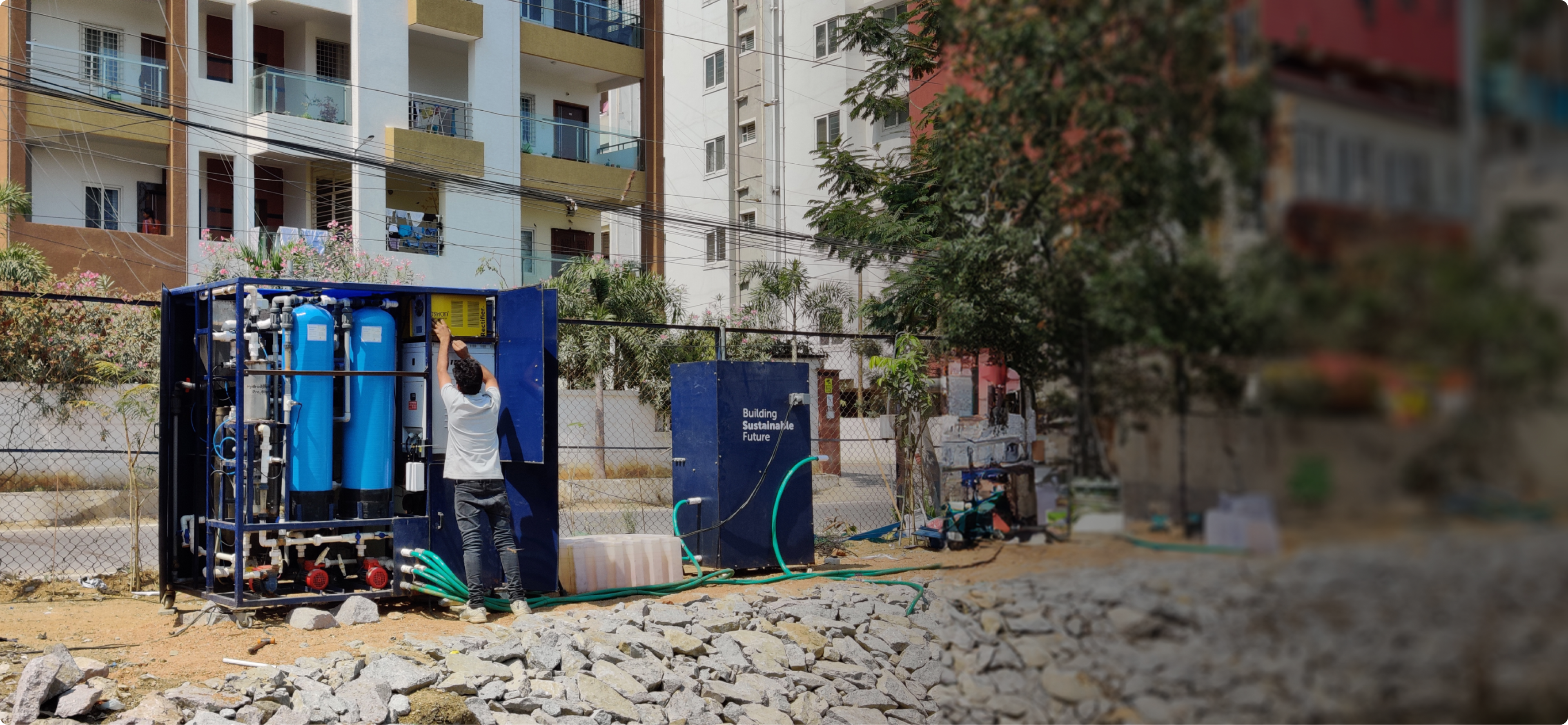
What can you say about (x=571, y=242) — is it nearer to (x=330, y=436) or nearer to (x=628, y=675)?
(x=330, y=436)

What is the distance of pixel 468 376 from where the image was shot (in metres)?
6.38

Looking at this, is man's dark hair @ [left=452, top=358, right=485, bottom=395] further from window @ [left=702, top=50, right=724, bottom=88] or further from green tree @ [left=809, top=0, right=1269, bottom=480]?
green tree @ [left=809, top=0, right=1269, bottom=480]

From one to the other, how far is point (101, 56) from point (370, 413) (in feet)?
41.3

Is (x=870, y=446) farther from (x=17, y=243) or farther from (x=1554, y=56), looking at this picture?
(x=17, y=243)

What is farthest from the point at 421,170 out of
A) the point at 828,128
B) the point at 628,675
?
the point at 828,128

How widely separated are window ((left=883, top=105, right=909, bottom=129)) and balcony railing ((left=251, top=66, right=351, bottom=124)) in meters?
17.6

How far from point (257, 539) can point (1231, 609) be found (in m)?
6.99

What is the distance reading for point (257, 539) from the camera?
6820 millimetres

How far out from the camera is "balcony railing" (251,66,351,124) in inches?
699

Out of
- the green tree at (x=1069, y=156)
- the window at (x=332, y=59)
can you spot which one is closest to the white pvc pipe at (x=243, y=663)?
the green tree at (x=1069, y=156)

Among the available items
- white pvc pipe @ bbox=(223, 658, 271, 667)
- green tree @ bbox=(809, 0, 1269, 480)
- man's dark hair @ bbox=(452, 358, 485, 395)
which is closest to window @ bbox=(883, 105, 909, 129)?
green tree @ bbox=(809, 0, 1269, 480)

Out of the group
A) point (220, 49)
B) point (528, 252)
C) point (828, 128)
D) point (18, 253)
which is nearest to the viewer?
point (828, 128)

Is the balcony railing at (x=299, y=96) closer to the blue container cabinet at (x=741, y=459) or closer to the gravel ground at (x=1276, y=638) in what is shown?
the blue container cabinet at (x=741, y=459)

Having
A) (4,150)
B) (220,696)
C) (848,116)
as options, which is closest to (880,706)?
(220,696)
